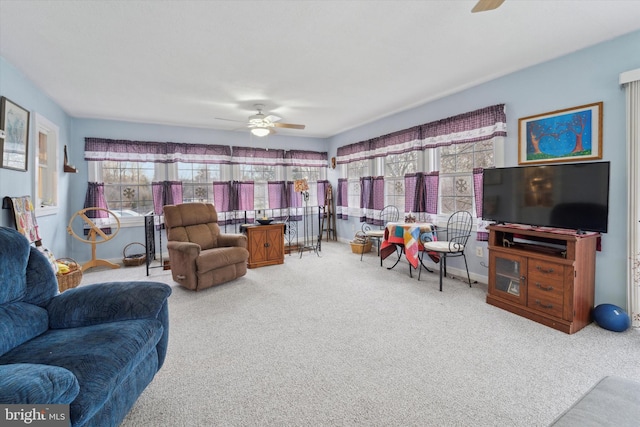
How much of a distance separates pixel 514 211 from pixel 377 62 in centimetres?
210

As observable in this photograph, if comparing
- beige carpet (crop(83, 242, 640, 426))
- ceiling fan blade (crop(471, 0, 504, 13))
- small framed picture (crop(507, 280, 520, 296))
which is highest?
ceiling fan blade (crop(471, 0, 504, 13))

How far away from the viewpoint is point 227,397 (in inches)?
71.9

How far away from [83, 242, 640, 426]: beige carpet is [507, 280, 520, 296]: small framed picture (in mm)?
221

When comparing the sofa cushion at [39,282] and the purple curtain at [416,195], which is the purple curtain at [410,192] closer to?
the purple curtain at [416,195]

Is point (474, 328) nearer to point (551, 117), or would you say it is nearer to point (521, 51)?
point (551, 117)

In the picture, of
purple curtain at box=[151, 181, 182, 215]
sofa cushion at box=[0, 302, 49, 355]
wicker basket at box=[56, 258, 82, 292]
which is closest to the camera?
sofa cushion at box=[0, 302, 49, 355]

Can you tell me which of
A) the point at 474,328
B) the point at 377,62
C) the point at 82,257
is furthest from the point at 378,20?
the point at 82,257

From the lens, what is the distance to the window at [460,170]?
393cm

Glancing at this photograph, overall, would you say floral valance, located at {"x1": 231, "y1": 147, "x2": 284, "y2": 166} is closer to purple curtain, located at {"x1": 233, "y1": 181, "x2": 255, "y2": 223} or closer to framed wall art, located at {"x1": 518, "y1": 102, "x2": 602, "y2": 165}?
purple curtain, located at {"x1": 233, "y1": 181, "x2": 255, "y2": 223}

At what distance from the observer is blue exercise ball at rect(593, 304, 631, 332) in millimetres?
2566

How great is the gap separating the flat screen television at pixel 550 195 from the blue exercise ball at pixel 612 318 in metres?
0.69

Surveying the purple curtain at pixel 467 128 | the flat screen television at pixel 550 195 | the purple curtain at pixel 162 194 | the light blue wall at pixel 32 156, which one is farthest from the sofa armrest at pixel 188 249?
the purple curtain at pixel 467 128

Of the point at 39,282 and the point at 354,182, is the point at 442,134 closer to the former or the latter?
the point at 354,182

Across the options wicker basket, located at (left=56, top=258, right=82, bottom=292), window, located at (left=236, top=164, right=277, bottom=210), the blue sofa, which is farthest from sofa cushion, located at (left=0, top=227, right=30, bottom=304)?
window, located at (left=236, top=164, right=277, bottom=210)
